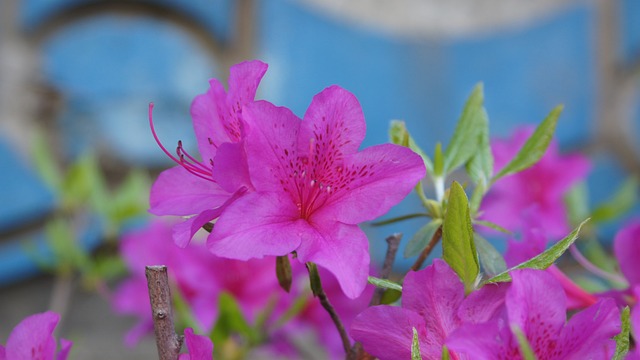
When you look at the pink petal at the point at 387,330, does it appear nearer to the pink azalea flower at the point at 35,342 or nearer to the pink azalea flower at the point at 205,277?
the pink azalea flower at the point at 35,342

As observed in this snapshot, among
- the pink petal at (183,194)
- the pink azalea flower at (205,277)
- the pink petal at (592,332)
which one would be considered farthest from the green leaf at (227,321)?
the pink petal at (592,332)

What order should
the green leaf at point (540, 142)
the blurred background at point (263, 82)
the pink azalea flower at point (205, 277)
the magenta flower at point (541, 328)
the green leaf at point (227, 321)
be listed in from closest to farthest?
the magenta flower at point (541, 328) < the green leaf at point (540, 142) < the green leaf at point (227, 321) < the pink azalea flower at point (205, 277) < the blurred background at point (263, 82)

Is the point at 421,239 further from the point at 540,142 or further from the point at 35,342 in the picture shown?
the point at 35,342

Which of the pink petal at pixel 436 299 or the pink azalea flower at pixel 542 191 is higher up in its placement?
the pink azalea flower at pixel 542 191

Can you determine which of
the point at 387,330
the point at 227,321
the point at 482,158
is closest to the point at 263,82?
the point at 227,321

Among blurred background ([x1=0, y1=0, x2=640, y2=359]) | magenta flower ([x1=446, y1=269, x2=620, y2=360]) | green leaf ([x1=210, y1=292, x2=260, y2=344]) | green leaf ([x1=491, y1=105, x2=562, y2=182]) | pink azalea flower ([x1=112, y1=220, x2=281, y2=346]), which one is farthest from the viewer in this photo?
blurred background ([x1=0, y1=0, x2=640, y2=359])

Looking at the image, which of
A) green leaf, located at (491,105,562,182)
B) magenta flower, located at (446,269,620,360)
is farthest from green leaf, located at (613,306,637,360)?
green leaf, located at (491,105,562,182)

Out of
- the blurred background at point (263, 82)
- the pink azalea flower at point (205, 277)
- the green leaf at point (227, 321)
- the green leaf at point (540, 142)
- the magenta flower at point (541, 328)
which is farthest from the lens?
the blurred background at point (263, 82)

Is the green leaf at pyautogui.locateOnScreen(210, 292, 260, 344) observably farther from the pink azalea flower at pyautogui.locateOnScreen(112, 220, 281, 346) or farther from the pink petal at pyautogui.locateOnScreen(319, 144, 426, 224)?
the pink petal at pyautogui.locateOnScreen(319, 144, 426, 224)
